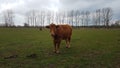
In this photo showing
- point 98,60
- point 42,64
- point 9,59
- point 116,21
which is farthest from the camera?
point 116,21

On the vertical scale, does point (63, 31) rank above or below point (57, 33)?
above

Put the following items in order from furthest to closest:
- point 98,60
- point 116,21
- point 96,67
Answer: point 116,21 < point 98,60 < point 96,67

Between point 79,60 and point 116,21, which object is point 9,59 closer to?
point 79,60

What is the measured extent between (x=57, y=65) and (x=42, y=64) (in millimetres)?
703

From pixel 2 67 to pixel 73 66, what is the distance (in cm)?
313

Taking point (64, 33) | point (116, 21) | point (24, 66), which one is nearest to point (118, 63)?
point (24, 66)

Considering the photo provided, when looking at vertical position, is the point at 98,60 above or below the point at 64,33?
below

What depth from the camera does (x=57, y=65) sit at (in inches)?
375

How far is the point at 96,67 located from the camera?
356 inches

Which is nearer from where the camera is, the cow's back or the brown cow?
the brown cow

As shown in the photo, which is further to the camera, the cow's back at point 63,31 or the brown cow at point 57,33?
A: the cow's back at point 63,31

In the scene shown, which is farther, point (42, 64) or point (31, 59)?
point (31, 59)

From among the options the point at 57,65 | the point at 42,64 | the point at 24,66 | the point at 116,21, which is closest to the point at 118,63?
the point at 57,65

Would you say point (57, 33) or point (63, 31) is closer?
point (57, 33)
